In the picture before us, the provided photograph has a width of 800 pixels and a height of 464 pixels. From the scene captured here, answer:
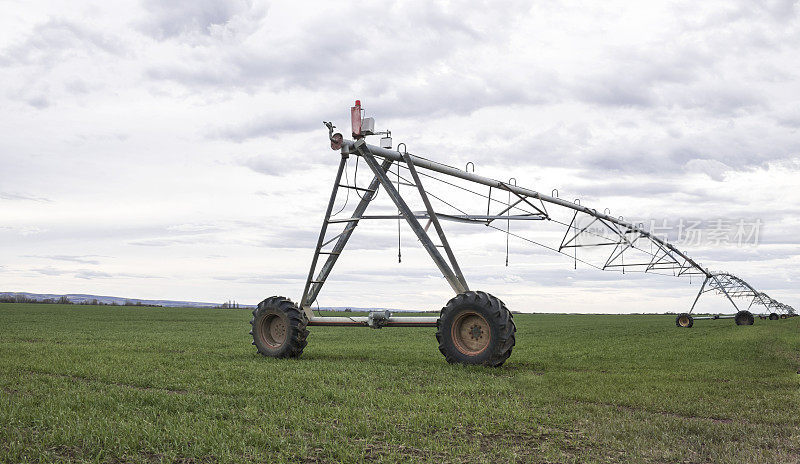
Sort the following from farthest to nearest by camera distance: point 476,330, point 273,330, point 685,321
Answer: point 685,321 < point 273,330 < point 476,330

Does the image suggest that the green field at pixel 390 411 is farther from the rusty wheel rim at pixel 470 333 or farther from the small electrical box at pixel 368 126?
the small electrical box at pixel 368 126

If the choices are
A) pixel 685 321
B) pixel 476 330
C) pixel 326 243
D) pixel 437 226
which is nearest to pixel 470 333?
pixel 476 330

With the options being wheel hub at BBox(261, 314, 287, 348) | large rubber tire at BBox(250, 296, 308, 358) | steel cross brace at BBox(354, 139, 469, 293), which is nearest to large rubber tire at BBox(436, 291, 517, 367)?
steel cross brace at BBox(354, 139, 469, 293)

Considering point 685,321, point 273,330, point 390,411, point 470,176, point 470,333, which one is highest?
point 470,176

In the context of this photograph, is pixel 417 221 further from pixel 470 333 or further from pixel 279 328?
pixel 279 328

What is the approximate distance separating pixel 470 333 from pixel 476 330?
7.0 inches

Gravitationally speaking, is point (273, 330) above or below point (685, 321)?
above

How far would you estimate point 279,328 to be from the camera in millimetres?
15844

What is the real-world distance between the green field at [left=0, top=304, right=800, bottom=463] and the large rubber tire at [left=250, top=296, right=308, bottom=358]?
92 cm

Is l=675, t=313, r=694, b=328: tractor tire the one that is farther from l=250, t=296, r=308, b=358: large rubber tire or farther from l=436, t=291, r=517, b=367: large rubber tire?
l=250, t=296, r=308, b=358: large rubber tire

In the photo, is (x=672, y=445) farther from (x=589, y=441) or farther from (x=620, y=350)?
(x=620, y=350)

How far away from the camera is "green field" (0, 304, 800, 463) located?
648 centimetres

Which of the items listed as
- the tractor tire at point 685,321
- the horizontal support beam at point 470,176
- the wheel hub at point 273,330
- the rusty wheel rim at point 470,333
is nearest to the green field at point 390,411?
the rusty wheel rim at point 470,333

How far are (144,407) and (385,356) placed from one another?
7.99 metres
